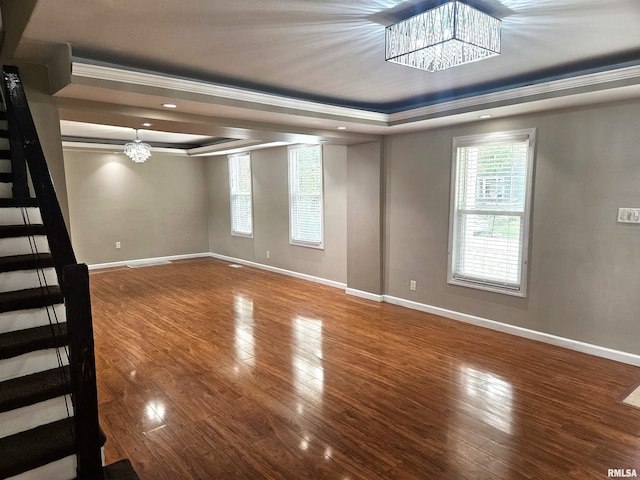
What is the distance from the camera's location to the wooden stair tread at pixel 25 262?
225 cm

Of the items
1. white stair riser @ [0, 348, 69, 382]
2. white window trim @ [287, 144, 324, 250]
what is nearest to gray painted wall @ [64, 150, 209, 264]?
white window trim @ [287, 144, 324, 250]

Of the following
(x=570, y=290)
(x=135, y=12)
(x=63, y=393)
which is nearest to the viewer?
(x=63, y=393)

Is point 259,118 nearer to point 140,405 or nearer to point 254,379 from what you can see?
point 254,379

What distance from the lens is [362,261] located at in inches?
221

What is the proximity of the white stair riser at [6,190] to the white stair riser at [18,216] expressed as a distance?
0.57 m

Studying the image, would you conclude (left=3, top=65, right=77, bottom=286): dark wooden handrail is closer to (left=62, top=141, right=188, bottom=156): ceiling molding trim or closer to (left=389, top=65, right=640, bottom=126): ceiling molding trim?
(left=389, top=65, right=640, bottom=126): ceiling molding trim

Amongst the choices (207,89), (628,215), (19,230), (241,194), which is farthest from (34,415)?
(241,194)

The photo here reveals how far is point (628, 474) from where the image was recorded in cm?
212

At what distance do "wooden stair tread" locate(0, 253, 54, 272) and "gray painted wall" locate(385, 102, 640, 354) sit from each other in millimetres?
3851

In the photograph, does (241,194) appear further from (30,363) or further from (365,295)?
(30,363)

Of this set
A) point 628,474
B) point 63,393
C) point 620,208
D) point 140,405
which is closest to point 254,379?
point 140,405

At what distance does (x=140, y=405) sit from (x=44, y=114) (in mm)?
2249

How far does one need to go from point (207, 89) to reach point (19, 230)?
167cm

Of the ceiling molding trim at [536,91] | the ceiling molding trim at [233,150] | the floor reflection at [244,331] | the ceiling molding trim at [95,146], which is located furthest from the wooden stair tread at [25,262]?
the ceiling molding trim at [95,146]
